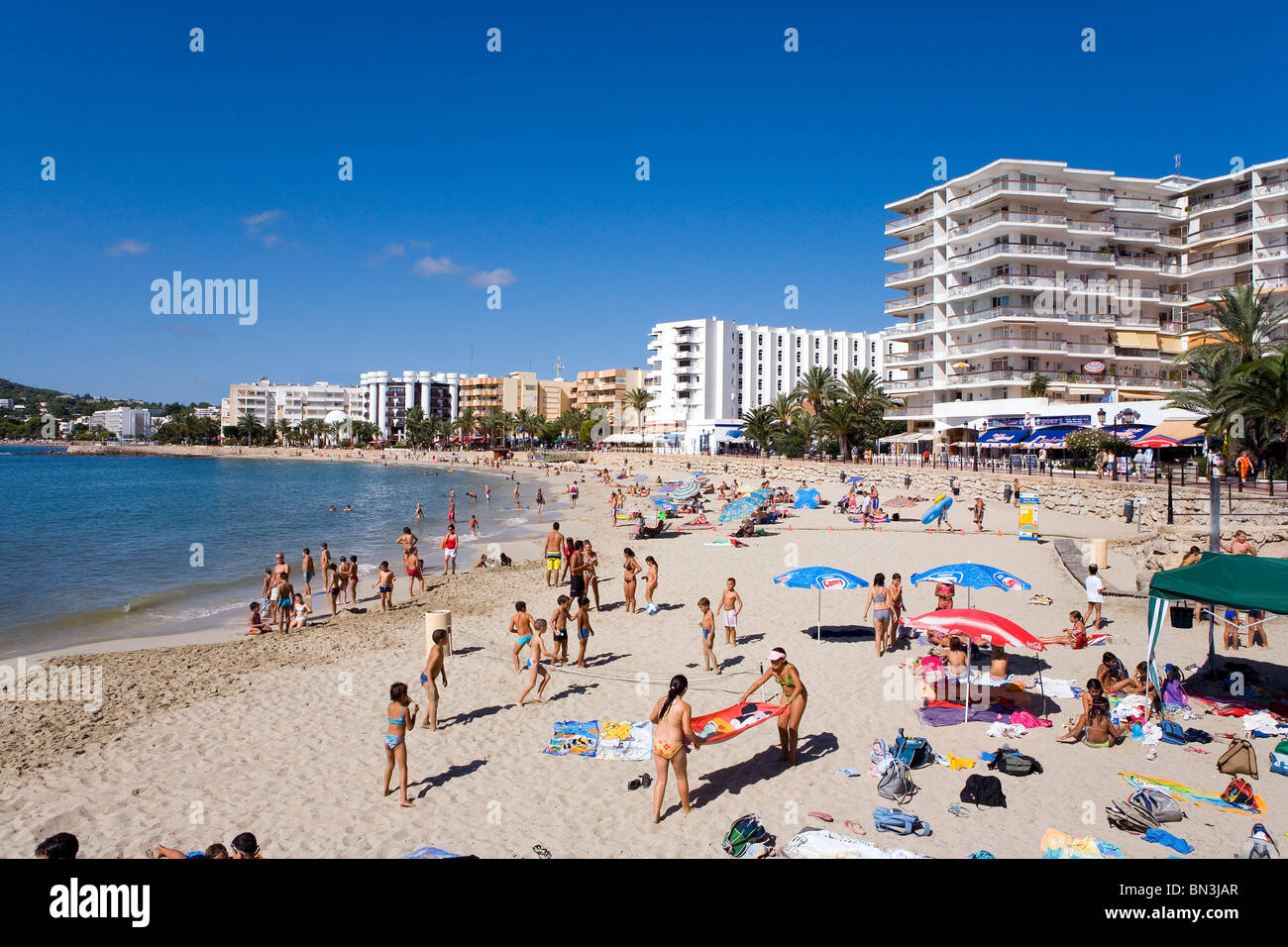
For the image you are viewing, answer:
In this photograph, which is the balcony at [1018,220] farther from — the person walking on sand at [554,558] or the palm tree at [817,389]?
the person walking on sand at [554,558]

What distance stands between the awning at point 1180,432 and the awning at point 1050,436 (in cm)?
866

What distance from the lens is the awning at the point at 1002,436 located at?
125ft

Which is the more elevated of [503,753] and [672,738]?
[672,738]

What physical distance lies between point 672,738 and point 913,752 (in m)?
2.97

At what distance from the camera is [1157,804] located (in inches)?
275

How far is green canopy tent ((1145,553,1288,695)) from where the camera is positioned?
29.3 ft

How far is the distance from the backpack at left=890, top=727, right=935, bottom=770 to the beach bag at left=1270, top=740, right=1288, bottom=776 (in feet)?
11.0

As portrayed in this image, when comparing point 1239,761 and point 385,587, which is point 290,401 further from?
point 1239,761

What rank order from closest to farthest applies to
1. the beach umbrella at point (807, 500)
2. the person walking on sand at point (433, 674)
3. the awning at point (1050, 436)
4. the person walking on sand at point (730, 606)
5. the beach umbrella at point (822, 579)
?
1. the person walking on sand at point (433, 674)
2. the beach umbrella at point (822, 579)
3. the person walking on sand at point (730, 606)
4. the beach umbrella at point (807, 500)
5. the awning at point (1050, 436)

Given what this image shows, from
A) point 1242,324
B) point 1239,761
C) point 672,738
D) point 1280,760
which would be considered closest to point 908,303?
point 1242,324

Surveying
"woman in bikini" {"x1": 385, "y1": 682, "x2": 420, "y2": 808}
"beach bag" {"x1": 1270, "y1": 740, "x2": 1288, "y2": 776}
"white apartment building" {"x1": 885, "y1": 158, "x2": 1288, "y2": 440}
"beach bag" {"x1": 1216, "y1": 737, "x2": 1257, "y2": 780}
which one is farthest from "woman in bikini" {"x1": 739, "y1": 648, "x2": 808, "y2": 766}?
"white apartment building" {"x1": 885, "y1": 158, "x2": 1288, "y2": 440}

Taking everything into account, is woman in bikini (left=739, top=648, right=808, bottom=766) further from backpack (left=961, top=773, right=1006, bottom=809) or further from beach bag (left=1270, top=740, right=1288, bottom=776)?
beach bag (left=1270, top=740, right=1288, bottom=776)

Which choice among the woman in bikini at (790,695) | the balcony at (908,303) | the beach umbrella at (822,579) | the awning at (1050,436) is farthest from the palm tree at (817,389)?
the woman in bikini at (790,695)
